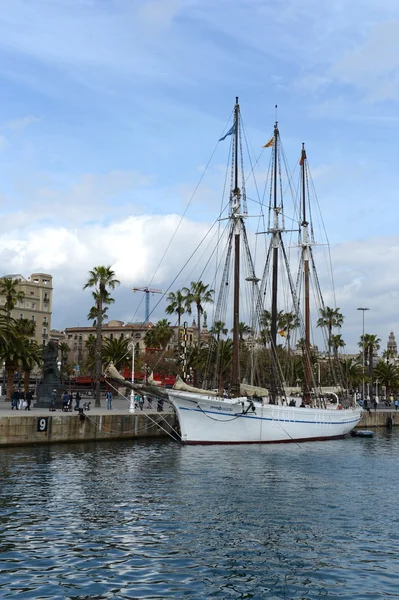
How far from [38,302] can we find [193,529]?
138 m

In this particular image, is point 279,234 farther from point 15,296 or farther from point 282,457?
point 15,296

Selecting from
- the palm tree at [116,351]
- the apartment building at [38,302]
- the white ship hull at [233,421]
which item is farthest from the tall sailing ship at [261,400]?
the apartment building at [38,302]

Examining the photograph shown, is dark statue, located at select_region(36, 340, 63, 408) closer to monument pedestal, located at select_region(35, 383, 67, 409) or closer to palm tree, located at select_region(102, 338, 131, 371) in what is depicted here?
monument pedestal, located at select_region(35, 383, 67, 409)

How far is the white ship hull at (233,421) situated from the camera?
49406 mm

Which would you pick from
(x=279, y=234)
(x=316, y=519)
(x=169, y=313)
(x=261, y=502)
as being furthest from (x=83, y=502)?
(x=169, y=313)

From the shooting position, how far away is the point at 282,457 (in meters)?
44.7

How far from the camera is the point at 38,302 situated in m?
156

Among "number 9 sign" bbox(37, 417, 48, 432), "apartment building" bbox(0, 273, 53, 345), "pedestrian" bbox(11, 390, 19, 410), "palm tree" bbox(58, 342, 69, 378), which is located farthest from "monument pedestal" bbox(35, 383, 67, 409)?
"apartment building" bbox(0, 273, 53, 345)

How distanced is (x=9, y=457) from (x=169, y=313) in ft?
227

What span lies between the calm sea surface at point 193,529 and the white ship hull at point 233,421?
870cm

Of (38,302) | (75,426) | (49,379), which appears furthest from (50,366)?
(38,302)

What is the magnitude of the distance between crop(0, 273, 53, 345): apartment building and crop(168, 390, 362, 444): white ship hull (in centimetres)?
10409

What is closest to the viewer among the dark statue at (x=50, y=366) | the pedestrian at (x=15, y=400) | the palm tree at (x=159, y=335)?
the pedestrian at (x=15, y=400)

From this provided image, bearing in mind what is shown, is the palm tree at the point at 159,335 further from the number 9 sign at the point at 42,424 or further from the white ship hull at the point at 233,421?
the number 9 sign at the point at 42,424
